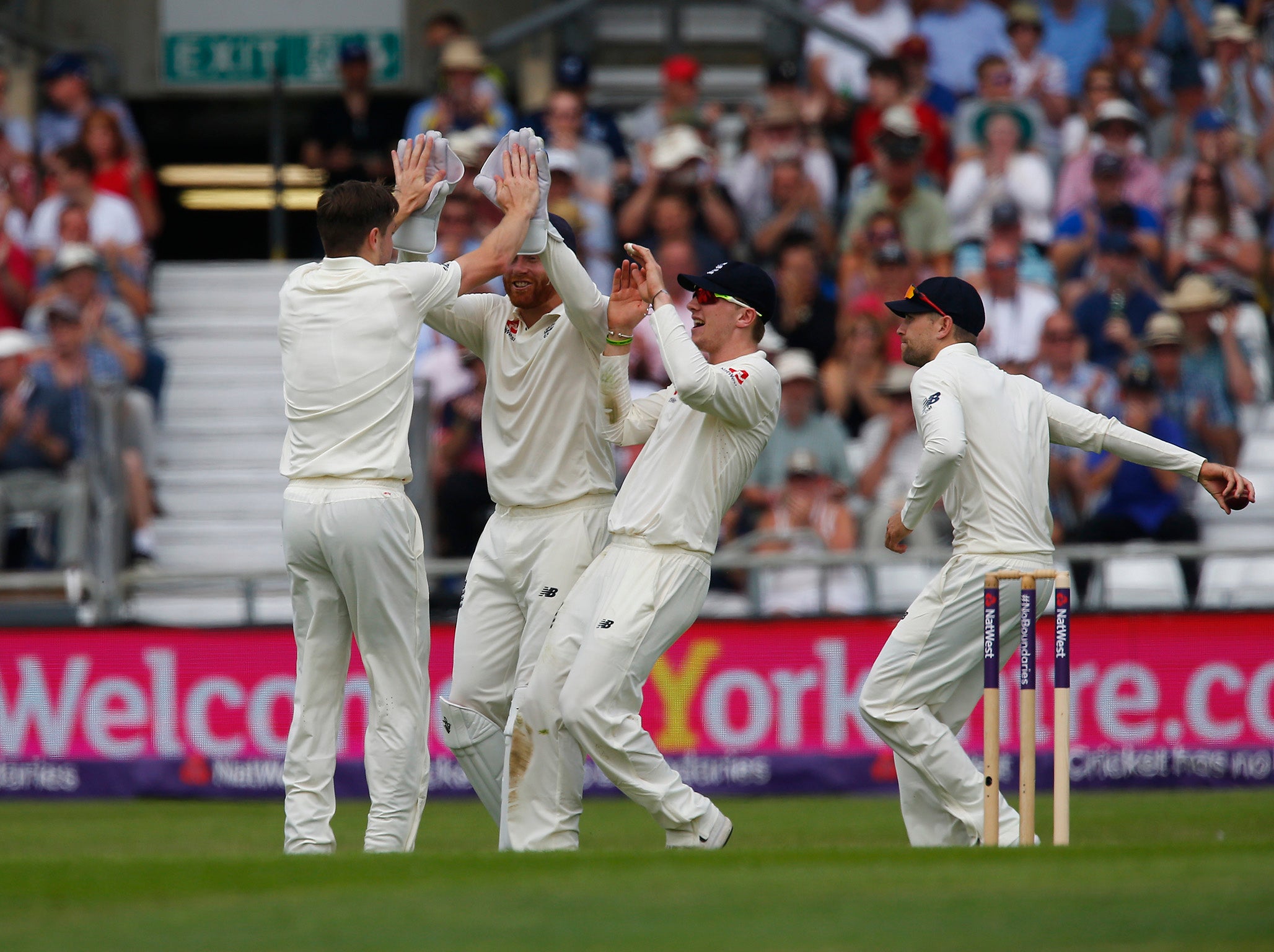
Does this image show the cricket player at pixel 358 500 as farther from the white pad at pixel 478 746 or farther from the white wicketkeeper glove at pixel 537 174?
the white pad at pixel 478 746

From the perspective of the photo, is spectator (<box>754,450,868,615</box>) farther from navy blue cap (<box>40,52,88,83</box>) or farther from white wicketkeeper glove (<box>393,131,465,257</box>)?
navy blue cap (<box>40,52,88,83</box>)

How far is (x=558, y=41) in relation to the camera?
16203mm

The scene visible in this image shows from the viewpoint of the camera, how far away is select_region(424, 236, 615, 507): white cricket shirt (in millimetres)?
7332

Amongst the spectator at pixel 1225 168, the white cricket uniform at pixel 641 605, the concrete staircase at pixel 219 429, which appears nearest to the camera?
the white cricket uniform at pixel 641 605

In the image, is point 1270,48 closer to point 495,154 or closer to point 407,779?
point 495,154

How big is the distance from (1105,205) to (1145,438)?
6.68 m

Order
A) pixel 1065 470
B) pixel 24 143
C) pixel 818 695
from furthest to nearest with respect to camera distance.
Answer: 1. pixel 24 143
2. pixel 1065 470
3. pixel 818 695

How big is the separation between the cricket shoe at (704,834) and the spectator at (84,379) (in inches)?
229

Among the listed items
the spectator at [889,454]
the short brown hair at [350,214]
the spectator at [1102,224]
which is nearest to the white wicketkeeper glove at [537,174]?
the short brown hair at [350,214]

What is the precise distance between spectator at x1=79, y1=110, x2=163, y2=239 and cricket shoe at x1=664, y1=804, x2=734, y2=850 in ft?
29.6

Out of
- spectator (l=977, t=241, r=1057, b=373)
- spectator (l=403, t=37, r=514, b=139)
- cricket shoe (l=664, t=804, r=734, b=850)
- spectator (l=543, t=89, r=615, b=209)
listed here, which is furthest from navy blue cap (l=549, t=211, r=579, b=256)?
spectator (l=403, t=37, r=514, b=139)

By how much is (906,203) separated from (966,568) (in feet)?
22.3

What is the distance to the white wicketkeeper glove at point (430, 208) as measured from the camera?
23.6 ft

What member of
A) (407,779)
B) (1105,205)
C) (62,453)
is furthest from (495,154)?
(1105,205)
